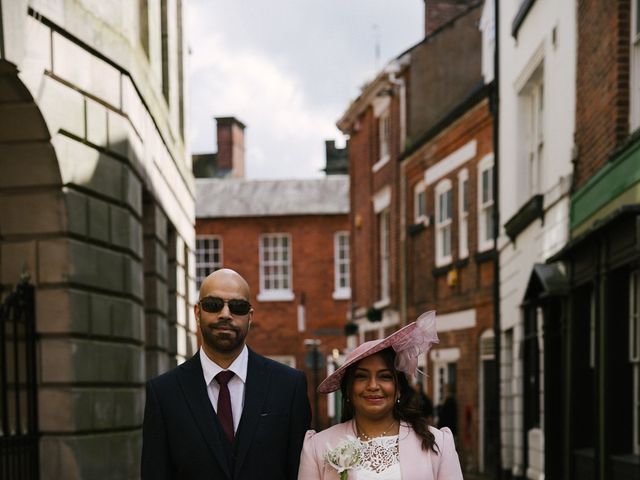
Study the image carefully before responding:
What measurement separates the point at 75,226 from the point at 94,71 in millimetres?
1419

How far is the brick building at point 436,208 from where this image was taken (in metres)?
20.5

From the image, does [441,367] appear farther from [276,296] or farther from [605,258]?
[276,296]

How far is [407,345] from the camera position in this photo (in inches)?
179

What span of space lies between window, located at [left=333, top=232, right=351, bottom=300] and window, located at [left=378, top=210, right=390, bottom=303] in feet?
29.3

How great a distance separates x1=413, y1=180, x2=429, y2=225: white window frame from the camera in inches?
952

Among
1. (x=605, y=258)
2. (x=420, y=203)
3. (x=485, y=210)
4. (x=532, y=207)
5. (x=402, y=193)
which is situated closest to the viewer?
(x=605, y=258)

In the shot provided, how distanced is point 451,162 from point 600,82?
10707mm

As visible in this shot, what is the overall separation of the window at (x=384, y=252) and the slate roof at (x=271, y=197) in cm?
898

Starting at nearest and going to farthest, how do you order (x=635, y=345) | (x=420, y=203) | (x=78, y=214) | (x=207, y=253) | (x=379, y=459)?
(x=379, y=459)
(x=78, y=214)
(x=635, y=345)
(x=420, y=203)
(x=207, y=253)

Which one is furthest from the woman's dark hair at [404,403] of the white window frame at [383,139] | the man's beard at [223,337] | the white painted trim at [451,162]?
the white window frame at [383,139]

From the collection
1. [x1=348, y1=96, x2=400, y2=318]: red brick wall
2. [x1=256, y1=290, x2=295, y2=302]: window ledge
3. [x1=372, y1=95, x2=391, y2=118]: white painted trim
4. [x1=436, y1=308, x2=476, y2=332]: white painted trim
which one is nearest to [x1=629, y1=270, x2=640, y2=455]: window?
[x1=436, y1=308, x2=476, y2=332]: white painted trim

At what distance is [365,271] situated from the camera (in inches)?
1153

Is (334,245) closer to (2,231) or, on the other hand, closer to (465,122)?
(465,122)

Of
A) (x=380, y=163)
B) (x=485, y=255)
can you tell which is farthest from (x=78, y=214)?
(x=380, y=163)
